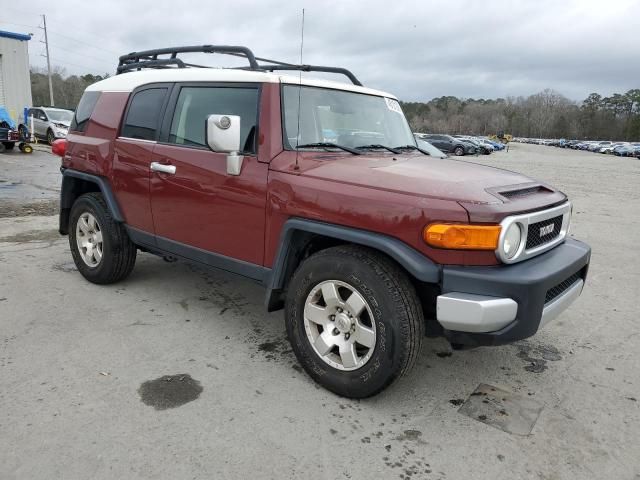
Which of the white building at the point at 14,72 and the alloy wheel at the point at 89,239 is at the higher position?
the white building at the point at 14,72

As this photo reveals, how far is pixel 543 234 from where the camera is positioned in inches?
114

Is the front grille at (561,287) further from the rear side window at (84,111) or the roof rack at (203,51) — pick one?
the rear side window at (84,111)

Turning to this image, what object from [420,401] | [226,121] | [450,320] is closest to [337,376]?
[420,401]

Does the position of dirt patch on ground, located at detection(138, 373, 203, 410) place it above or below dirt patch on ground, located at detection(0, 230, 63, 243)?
below

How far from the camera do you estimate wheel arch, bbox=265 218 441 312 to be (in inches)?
101

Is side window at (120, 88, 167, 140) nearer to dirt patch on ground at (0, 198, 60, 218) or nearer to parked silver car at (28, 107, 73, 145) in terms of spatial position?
dirt patch on ground at (0, 198, 60, 218)

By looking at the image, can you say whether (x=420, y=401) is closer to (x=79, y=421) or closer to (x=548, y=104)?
(x=79, y=421)

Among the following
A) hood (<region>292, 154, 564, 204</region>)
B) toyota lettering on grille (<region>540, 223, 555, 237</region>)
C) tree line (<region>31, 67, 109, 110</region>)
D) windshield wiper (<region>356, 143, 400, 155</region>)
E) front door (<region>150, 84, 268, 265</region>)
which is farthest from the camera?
tree line (<region>31, 67, 109, 110</region>)

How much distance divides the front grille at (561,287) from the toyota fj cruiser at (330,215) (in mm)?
32

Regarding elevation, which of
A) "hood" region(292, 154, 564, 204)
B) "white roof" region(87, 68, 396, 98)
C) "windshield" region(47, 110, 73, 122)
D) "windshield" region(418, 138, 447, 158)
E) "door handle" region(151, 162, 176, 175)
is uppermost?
"white roof" region(87, 68, 396, 98)

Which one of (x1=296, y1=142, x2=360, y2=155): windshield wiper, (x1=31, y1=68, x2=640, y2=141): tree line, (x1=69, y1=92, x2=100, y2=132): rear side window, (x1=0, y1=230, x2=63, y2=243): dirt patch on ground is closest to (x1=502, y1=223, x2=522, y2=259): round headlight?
(x1=296, y1=142, x2=360, y2=155): windshield wiper

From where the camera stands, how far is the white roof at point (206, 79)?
3.38 meters

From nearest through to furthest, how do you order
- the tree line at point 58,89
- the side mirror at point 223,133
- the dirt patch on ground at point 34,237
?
the side mirror at point 223,133, the dirt patch on ground at point 34,237, the tree line at point 58,89

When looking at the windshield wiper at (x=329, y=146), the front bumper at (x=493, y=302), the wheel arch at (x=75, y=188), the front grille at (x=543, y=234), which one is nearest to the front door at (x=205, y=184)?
the windshield wiper at (x=329, y=146)
